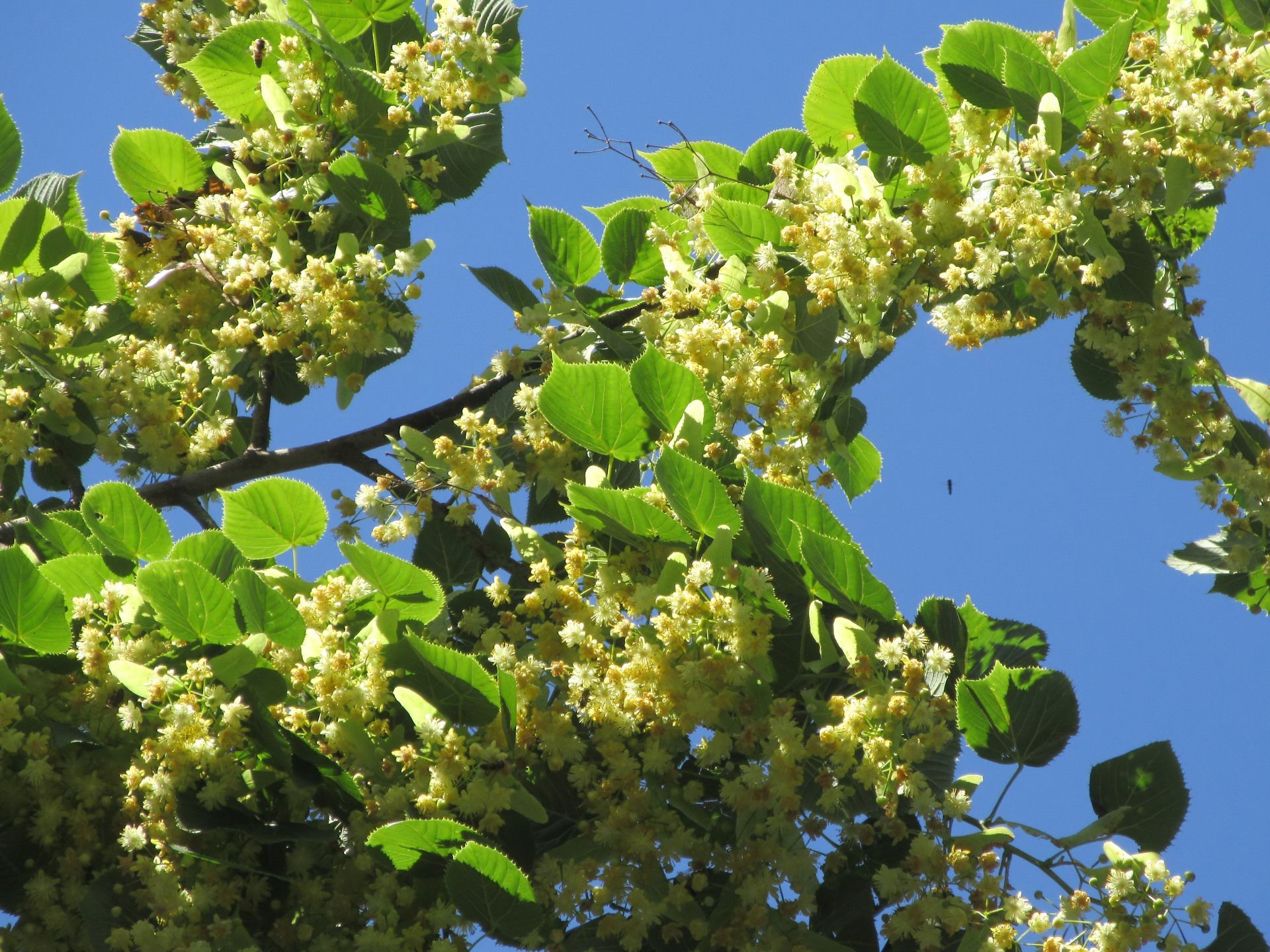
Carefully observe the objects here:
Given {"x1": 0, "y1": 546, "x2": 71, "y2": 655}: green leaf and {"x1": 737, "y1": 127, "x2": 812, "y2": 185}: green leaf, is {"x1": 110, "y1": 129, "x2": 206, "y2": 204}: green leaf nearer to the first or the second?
{"x1": 0, "y1": 546, "x2": 71, "y2": 655}: green leaf

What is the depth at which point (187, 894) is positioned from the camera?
73.5 inches

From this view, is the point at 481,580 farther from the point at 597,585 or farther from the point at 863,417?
the point at 863,417

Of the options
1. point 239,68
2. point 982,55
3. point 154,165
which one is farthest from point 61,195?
point 982,55

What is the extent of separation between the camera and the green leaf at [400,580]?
209 cm

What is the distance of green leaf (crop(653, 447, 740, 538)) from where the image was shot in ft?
6.63

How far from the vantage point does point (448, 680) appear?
6.44ft

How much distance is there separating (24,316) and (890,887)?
2.20m

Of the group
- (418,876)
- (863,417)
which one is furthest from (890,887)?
(863,417)

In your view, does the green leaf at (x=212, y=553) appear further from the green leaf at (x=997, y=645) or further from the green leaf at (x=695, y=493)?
the green leaf at (x=997, y=645)

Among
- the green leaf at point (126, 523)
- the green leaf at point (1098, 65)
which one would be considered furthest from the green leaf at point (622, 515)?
the green leaf at point (1098, 65)

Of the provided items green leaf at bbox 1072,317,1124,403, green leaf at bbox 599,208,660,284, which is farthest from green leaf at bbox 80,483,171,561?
green leaf at bbox 1072,317,1124,403

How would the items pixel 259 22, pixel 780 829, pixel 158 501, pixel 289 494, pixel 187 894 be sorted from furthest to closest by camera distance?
pixel 158 501, pixel 259 22, pixel 289 494, pixel 780 829, pixel 187 894

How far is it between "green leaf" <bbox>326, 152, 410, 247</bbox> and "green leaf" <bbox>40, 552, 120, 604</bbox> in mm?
1145

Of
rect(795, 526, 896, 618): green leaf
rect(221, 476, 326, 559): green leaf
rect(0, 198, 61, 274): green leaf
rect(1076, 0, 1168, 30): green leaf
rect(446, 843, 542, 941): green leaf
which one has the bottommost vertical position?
rect(446, 843, 542, 941): green leaf
